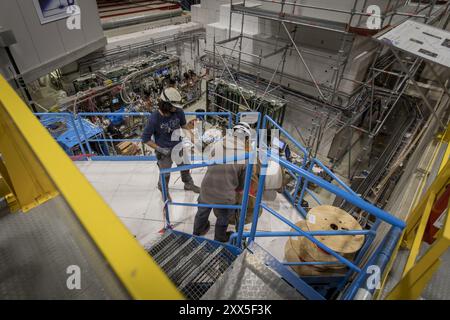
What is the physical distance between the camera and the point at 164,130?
13.6ft

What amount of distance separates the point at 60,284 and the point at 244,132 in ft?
9.21

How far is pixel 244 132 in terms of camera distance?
12.1ft

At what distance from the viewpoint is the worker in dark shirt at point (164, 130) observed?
4.01 m

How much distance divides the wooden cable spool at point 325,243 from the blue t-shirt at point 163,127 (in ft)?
8.33

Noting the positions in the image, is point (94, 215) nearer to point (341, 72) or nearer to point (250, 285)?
point (250, 285)

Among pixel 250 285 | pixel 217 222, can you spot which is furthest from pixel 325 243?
pixel 217 222

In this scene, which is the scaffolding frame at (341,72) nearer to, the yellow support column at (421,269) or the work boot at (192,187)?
the work boot at (192,187)

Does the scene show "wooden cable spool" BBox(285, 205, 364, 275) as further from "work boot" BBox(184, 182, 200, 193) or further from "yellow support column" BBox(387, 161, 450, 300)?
"work boot" BBox(184, 182, 200, 193)

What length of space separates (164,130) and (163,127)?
56mm

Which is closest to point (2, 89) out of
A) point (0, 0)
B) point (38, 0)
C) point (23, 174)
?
point (23, 174)

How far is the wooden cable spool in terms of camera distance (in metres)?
2.80

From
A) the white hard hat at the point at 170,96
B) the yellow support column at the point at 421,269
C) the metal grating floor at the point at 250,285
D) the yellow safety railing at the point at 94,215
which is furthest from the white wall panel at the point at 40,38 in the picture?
the yellow support column at the point at 421,269

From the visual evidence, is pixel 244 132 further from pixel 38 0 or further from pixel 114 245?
pixel 38 0

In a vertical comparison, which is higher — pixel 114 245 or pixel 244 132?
pixel 114 245
